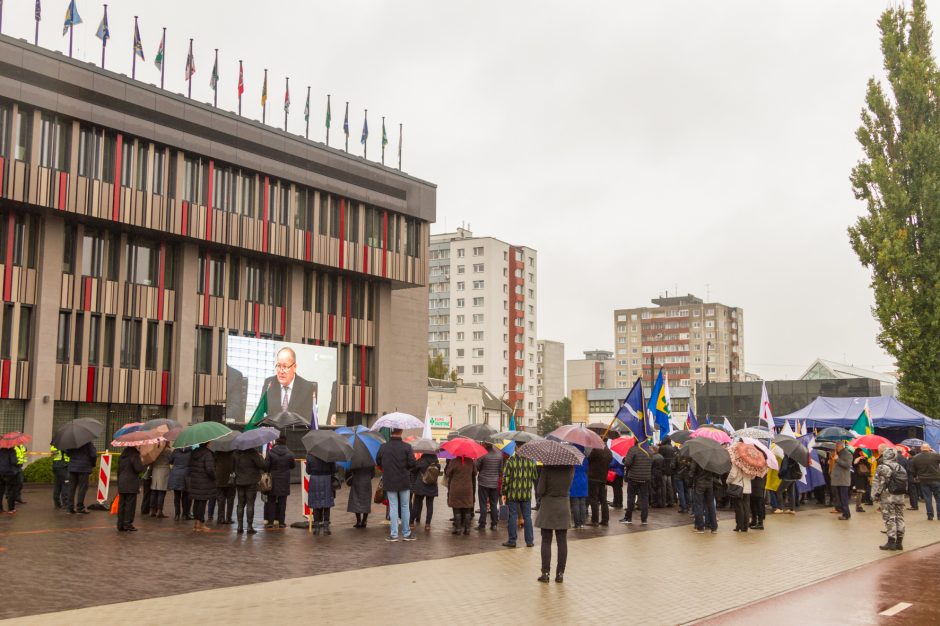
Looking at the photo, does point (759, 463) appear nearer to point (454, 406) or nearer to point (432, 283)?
point (454, 406)

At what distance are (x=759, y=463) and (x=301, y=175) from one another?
106ft

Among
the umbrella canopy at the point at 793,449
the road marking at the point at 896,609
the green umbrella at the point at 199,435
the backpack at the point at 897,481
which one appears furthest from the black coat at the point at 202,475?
the umbrella canopy at the point at 793,449

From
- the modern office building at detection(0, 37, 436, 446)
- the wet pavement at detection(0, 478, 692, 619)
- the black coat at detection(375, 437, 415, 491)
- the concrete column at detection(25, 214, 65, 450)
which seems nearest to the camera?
the wet pavement at detection(0, 478, 692, 619)

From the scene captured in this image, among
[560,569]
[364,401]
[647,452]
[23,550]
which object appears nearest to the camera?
[560,569]

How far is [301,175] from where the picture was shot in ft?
149

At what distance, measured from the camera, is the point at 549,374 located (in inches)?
5236

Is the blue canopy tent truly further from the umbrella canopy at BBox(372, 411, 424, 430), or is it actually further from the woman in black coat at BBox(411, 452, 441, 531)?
the umbrella canopy at BBox(372, 411, 424, 430)

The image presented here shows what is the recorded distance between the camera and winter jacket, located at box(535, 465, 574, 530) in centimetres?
1181

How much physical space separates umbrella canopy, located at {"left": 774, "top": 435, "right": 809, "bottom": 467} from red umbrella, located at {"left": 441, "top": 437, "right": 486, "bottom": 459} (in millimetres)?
9390

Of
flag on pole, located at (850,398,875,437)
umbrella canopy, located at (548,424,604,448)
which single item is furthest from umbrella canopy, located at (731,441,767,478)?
flag on pole, located at (850,398,875,437)

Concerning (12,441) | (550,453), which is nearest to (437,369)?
(12,441)

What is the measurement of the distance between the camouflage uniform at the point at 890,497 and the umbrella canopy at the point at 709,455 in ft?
9.33

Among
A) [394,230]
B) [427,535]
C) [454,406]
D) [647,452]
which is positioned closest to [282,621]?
[427,535]

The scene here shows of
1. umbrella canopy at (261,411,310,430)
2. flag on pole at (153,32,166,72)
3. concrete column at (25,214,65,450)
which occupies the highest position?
flag on pole at (153,32,166,72)
